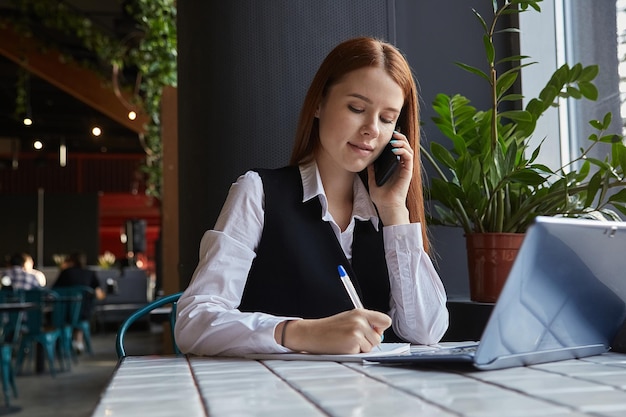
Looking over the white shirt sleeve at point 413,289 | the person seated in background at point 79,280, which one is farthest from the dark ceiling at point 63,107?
the white shirt sleeve at point 413,289

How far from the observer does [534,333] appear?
110cm

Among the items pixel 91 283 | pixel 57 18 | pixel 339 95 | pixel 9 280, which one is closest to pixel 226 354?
pixel 339 95

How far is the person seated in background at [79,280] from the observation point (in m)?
10.9

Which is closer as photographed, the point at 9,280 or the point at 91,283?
the point at 9,280

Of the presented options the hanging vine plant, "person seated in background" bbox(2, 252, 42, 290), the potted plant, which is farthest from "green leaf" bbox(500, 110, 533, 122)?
"person seated in background" bbox(2, 252, 42, 290)

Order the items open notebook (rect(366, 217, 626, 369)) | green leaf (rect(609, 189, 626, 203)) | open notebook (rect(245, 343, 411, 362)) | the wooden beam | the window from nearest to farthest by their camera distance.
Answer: open notebook (rect(366, 217, 626, 369)) → open notebook (rect(245, 343, 411, 362)) → green leaf (rect(609, 189, 626, 203)) → the window → the wooden beam

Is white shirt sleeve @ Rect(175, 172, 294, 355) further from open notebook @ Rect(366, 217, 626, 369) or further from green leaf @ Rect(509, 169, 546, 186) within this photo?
green leaf @ Rect(509, 169, 546, 186)

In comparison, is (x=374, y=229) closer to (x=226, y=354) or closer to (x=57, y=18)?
(x=226, y=354)

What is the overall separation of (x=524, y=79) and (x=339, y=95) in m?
1.25

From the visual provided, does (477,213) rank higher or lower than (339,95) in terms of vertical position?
lower

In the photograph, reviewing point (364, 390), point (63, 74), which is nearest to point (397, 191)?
point (364, 390)

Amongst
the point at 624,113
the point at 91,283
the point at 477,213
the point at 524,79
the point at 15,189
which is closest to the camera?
the point at 477,213

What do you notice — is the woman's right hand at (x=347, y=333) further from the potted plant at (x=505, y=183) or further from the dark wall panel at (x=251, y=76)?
the dark wall panel at (x=251, y=76)

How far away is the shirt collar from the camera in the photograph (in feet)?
6.35
